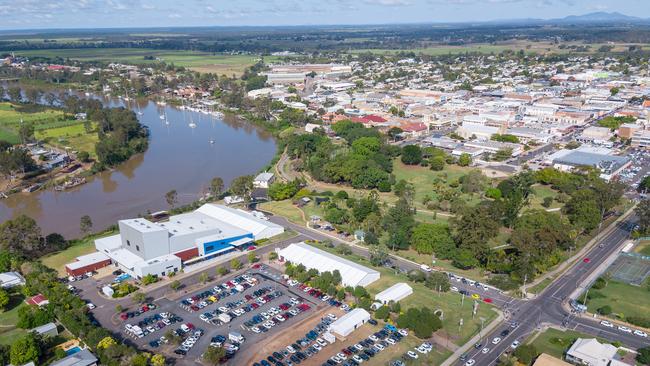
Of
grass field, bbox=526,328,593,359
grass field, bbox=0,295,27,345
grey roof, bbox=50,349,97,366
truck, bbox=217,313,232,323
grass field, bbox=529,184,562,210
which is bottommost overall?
grass field, bbox=529,184,562,210

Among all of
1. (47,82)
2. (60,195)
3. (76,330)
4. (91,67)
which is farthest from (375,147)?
(91,67)

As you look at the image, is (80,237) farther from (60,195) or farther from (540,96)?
(540,96)

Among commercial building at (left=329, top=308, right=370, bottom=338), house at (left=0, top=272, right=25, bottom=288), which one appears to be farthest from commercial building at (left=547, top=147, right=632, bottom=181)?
house at (left=0, top=272, right=25, bottom=288)

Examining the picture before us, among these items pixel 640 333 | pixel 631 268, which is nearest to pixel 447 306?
pixel 640 333

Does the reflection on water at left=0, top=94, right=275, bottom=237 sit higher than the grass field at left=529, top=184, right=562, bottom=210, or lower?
lower

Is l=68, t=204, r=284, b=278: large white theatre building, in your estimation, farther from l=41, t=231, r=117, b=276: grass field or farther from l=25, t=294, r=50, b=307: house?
l=25, t=294, r=50, b=307: house

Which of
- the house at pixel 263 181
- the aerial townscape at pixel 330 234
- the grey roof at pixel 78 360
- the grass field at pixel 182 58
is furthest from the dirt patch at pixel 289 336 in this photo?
the grass field at pixel 182 58

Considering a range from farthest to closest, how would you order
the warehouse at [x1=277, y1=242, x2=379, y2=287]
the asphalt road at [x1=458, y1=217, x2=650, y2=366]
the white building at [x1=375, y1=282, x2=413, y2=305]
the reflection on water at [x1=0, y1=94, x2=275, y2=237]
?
the reflection on water at [x1=0, y1=94, x2=275, y2=237]
the warehouse at [x1=277, y1=242, x2=379, y2=287]
the white building at [x1=375, y1=282, x2=413, y2=305]
the asphalt road at [x1=458, y1=217, x2=650, y2=366]
